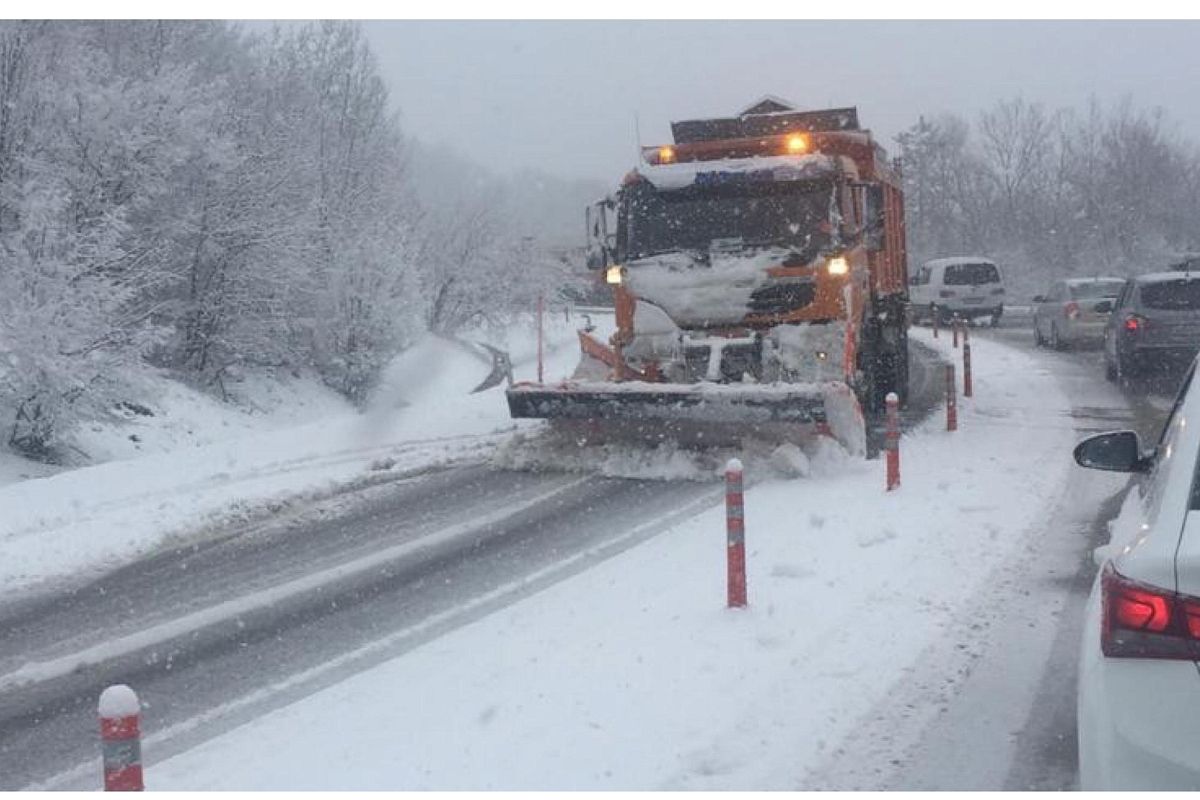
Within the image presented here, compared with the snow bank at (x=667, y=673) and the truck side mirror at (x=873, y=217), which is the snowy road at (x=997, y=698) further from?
the truck side mirror at (x=873, y=217)

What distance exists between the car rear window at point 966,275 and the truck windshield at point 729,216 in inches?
995

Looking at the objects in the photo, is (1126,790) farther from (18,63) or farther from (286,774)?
(18,63)

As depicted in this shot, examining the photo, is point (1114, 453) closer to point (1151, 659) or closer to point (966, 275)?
point (1151, 659)

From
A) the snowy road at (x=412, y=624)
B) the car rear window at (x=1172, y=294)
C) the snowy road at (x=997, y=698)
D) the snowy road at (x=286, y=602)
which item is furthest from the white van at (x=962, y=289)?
the snowy road at (x=997, y=698)

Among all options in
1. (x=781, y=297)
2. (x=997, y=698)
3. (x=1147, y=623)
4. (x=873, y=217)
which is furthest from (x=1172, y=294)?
(x=1147, y=623)

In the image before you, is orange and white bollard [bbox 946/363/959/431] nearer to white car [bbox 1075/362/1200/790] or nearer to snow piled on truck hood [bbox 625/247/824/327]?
snow piled on truck hood [bbox 625/247/824/327]

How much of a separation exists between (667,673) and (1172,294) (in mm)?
14718

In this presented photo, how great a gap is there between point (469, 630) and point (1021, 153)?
236ft

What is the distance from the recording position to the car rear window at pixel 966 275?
36250 millimetres

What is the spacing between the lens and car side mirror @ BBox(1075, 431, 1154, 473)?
475cm

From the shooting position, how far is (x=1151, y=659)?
3164 millimetres

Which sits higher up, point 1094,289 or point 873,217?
point 873,217

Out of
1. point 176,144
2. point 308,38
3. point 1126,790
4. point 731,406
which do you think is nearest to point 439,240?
point 308,38

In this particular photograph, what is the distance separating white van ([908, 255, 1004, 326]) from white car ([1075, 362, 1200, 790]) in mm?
33621
